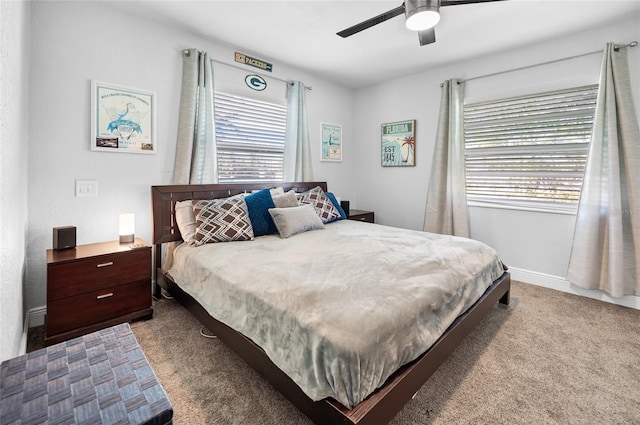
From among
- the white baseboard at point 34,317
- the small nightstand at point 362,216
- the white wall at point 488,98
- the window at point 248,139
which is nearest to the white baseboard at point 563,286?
the white wall at point 488,98

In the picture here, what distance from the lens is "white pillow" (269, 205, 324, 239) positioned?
105 inches

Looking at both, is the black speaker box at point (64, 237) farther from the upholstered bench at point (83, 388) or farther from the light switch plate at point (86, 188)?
the upholstered bench at point (83, 388)

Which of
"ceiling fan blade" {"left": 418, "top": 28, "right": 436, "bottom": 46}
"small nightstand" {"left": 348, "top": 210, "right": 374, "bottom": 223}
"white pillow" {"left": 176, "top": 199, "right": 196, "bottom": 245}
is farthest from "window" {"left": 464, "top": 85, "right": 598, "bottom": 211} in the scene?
"white pillow" {"left": 176, "top": 199, "right": 196, "bottom": 245}

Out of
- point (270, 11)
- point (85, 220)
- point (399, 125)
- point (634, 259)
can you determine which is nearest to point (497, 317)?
point (634, 259)

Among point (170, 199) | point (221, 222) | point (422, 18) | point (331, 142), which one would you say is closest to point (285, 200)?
point (221, 222)

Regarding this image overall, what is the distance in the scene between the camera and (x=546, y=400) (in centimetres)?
153

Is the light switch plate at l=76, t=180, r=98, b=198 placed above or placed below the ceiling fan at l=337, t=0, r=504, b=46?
below

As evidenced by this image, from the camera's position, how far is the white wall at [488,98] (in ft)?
9.41

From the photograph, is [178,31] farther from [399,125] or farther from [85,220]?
[399,125]

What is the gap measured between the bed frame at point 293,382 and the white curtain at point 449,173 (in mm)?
1262

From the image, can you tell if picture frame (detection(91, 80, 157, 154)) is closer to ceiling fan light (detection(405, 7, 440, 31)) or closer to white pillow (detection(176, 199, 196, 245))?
white pillow (detection(176, 199, 196, 245))

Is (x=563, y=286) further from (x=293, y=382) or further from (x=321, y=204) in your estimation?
(x=293, y=382)

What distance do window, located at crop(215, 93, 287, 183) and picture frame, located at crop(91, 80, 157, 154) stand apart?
2.22 feet

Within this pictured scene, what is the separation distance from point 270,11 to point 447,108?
7.76ft
